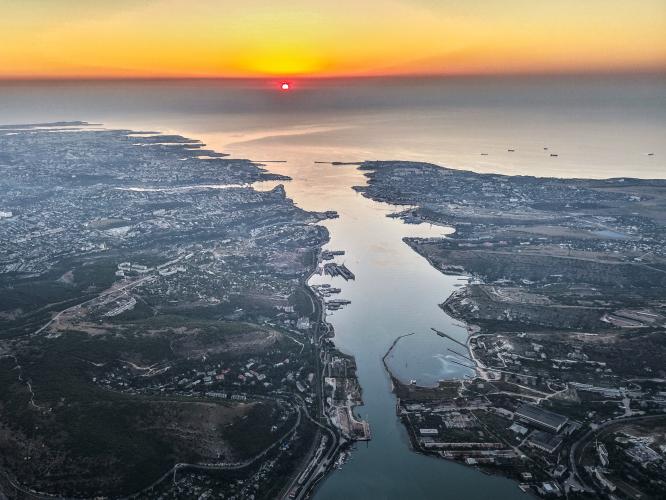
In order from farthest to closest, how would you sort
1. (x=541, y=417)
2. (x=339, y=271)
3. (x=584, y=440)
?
(x=339, y=271)
(x=541, y=417)
(x=584, y=440)

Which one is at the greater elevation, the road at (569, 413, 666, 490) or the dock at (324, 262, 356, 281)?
the dock at (324, 262, 356, 281)

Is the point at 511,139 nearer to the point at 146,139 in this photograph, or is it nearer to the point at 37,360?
the point at 146,139

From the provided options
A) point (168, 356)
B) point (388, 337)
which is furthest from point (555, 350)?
point (168, 356)

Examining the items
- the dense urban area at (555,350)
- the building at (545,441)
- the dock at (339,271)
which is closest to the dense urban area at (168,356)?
the dock at (339,271)

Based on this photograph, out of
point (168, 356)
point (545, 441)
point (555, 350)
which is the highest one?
point (555, 350)

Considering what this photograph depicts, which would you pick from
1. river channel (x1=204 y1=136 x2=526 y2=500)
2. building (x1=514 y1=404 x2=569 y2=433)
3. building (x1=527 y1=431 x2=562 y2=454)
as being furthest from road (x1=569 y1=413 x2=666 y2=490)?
river channel (x1=204 y1=136 x2=526 y2=500)

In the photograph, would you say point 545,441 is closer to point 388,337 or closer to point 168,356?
point 388,337

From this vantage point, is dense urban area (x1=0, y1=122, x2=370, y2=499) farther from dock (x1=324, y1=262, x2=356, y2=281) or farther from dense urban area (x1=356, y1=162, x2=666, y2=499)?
dense urban area (x1=356, y1=162, x2=666, y2=499)
